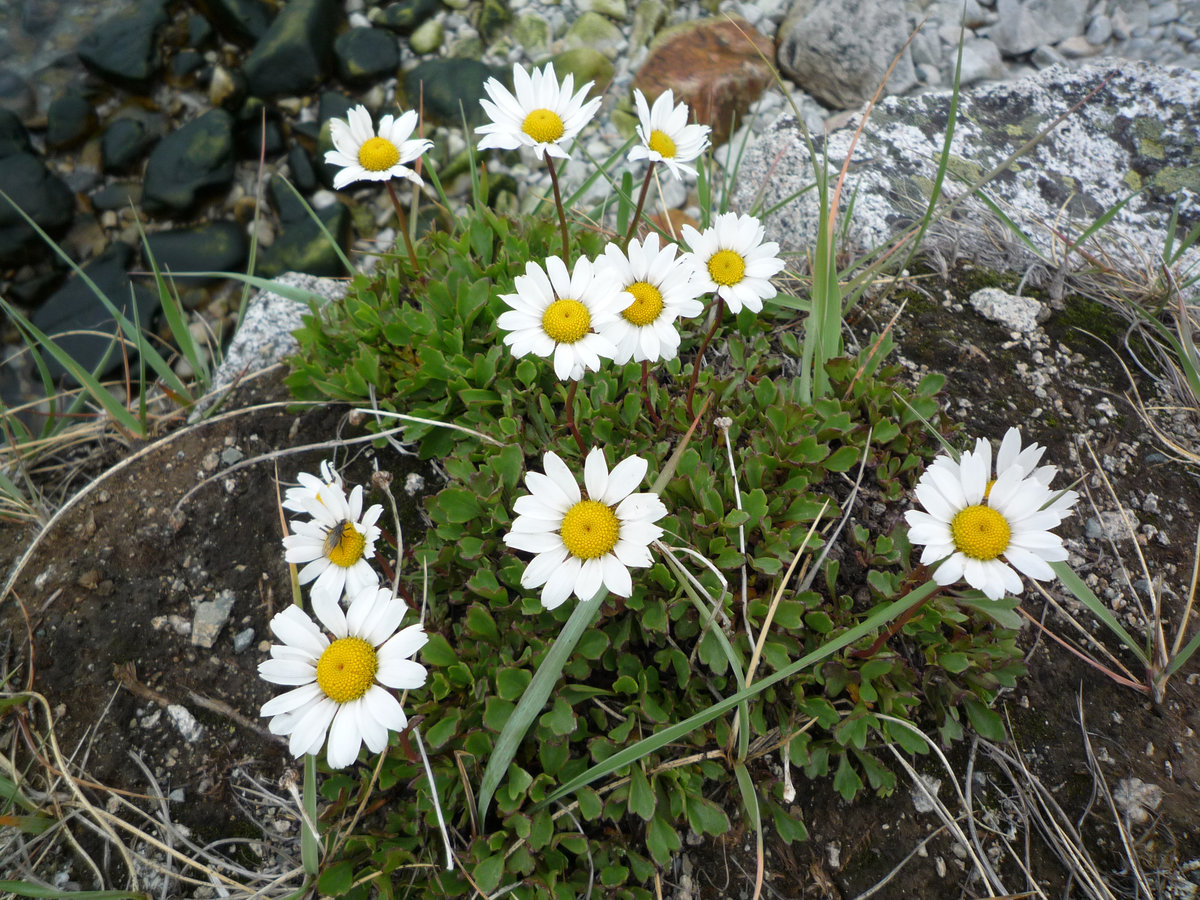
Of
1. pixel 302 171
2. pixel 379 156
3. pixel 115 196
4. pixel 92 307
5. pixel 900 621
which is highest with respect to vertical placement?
pixel 379 156

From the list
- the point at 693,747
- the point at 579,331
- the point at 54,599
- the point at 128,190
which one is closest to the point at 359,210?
the point at 128,190

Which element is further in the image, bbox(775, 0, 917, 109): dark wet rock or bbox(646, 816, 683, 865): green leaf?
bbox(775, 0, 917, 109): dark wet rock

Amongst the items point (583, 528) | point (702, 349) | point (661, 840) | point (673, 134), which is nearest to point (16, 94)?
point (673, 134)

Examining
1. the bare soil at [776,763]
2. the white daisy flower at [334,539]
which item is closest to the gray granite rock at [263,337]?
the bare soil at [776,763]

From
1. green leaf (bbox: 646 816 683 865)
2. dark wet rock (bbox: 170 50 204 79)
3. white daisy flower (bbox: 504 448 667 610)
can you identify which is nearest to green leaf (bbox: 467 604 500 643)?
white daisy flower (bbox: 504 448 667 610)

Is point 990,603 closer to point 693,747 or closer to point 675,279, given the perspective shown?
point 693,747

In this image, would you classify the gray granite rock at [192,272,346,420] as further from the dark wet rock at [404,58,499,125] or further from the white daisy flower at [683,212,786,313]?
the dark wet rock at [404,58,499,125]

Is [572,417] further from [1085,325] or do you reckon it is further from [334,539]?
[1085,325]
